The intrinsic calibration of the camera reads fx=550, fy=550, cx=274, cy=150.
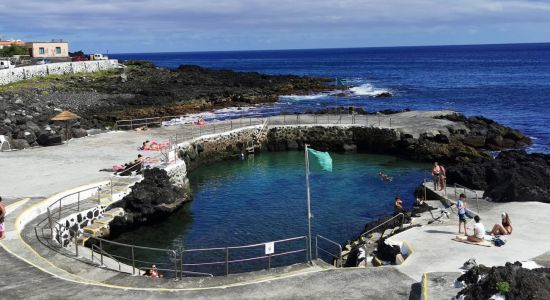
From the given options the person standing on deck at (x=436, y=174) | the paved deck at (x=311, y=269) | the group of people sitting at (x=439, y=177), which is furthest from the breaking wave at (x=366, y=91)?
the paved deck at (x=311, y=269)

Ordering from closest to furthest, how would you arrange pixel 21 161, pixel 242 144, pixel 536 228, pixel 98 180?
pixel 536 228 < pixel 98 180 < pixel 21 161 < pixel 242 144

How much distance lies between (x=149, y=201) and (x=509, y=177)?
17.8 meters

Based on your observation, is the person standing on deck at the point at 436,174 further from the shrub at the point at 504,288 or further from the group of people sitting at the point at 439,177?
the shrub at the point at 504,288

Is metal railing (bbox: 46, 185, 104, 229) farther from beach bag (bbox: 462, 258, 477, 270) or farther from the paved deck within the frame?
beach bag (bbox: 462, 258, 477, 270)

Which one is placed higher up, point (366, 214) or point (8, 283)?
point (8, 283)

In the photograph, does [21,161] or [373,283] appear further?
[21,161]

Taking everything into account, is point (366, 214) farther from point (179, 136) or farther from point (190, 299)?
point (179, 136)

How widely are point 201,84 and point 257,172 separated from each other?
5784cm

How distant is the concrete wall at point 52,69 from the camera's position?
78.5 meters

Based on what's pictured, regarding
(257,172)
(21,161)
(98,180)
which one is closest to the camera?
(98,180)

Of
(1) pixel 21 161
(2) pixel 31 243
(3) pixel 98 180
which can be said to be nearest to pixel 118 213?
(3) pixel 98 180

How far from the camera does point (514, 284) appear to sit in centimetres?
1234

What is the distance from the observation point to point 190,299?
593 inches

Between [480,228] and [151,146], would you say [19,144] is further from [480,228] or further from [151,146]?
[480,228]
